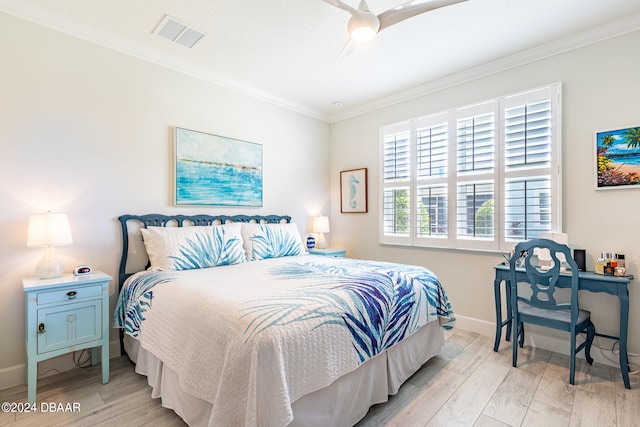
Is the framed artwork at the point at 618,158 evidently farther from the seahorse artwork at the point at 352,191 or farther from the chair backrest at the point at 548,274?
the seahorse artwork at the point at 352,191

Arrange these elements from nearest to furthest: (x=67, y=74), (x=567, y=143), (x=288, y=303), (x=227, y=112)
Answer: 1. (x=288, y=303)
2. (x=67, y=74)
3. (x=567, y=143)
4. (x=227, y=112)

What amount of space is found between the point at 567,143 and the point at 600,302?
4.44ft

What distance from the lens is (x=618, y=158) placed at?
2.46 m

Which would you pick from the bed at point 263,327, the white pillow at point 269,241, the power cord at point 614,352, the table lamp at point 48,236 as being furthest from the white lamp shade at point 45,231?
the power cord at point 614,352

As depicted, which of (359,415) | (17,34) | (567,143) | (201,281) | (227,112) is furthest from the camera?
(227,112)

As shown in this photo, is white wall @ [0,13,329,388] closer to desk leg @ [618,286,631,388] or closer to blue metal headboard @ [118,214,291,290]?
blue metal headboard @ [118,214,291,290]

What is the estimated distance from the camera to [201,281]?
2.08 m

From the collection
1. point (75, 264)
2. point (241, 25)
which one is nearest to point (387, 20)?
point (241, 25)

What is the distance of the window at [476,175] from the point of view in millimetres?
2799

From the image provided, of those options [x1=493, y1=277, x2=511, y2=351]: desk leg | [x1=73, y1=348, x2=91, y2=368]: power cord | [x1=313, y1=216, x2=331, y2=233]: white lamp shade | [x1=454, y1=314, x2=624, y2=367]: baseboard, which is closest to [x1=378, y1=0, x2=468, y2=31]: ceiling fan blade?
[x1=493, y1=277, x2=511, y2=351]: desk leg

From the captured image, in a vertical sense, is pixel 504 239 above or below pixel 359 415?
above

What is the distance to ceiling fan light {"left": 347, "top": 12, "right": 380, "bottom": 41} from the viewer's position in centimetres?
183

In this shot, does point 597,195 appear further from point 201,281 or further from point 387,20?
point 201,281

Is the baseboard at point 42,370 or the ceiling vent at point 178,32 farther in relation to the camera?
the ceiling vent at point 178,32
